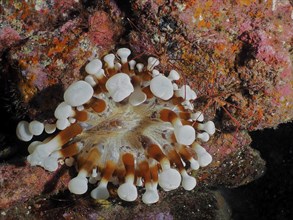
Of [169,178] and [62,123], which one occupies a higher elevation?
[62,123]

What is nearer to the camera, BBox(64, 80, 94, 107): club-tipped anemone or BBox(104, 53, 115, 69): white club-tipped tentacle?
BBox(64, 80, 94, 107): club-tipped anemone

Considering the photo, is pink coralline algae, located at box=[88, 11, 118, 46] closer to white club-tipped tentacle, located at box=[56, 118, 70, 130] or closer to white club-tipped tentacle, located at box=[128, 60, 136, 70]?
white club-tipped tentacle, located at box=[128, 60, 136, 70]

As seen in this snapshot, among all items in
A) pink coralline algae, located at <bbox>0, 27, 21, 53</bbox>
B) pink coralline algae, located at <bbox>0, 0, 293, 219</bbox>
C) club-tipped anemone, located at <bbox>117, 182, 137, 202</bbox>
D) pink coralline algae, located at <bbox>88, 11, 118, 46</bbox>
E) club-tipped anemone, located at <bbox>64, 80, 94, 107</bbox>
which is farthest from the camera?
pink coralline algae, located at <bbox>0, 27, 21, 53</bbox>

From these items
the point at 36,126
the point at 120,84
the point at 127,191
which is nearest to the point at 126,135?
the point at 127,191

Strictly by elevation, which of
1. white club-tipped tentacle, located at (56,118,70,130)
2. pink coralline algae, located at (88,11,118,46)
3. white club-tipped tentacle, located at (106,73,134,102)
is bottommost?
white club-tipped tentacle, located at (56,118,70,130)

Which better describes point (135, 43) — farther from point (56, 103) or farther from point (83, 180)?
point (83, 180)

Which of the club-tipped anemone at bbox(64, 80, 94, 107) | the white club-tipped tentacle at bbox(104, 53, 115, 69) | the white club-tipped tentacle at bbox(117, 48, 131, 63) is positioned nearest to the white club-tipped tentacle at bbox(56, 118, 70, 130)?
the club-tipped anemone at bbox(64, 80, 94, 107)

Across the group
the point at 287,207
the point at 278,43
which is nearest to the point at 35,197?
the point at 278,43

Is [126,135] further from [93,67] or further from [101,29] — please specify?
[101,29]
